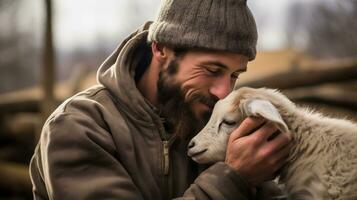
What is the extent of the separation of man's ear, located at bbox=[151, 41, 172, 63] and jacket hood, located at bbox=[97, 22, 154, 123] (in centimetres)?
13

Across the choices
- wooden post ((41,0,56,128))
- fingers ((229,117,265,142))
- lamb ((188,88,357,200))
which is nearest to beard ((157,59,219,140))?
lamb ((188,88,357,200))

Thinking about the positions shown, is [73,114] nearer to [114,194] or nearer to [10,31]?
[114,194]

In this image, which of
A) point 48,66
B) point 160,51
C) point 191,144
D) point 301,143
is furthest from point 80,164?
point 48,66

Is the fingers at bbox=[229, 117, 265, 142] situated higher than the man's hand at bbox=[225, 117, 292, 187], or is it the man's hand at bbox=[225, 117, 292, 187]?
the fingers at bbox=[229, 117, 265, 142]

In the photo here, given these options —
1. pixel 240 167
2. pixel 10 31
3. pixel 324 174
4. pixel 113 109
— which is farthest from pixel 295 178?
pixel 10 31

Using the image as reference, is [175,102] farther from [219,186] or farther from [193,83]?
[219,186]

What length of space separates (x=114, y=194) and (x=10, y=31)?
1495 inches

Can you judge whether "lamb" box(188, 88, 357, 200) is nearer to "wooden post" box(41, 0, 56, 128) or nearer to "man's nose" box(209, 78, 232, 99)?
"man's nose" box(209, 78, 232, 99)

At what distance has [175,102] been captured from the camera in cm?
313

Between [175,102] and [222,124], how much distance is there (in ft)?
1.07

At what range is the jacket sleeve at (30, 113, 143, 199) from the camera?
8.87 ft

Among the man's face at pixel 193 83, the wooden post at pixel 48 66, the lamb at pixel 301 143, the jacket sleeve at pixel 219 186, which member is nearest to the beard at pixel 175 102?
the man's face at pixel 193 83

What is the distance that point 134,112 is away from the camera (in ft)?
9.96

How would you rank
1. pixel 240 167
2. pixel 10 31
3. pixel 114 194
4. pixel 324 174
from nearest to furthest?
1. pixel 114 194
2. pixel 240 167
3. pixel 324 174
4. pixel 10 31
